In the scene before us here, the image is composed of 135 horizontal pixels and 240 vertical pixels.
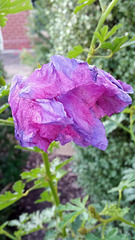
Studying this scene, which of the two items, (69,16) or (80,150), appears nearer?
(69,16)

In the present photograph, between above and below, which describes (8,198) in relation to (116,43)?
below

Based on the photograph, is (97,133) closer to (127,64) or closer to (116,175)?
(127,64)

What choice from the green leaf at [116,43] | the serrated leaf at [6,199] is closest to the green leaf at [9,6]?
the green leaf at [116,43]

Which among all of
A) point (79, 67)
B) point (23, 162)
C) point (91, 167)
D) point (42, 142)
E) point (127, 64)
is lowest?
point (23, 162)

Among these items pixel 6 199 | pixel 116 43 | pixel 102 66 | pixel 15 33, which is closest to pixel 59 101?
pixel 116 43

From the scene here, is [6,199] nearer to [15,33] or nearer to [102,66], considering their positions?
[102,66]

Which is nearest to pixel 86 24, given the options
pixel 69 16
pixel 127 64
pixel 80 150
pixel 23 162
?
pixel 69 16
